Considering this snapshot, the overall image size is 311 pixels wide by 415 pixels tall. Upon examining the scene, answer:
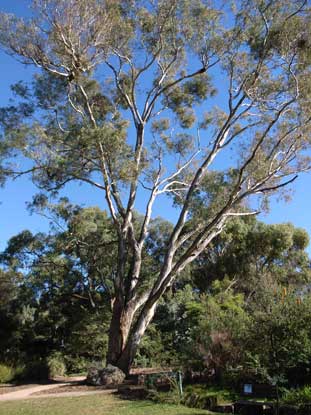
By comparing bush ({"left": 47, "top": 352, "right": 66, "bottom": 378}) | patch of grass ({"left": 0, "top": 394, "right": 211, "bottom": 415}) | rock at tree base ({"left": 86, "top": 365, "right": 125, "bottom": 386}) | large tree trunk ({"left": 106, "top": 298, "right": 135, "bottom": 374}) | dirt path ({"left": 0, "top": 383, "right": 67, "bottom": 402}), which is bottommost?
patch of grass ({"left": 0, "top": 394, "right": 211, "bottom": 415})

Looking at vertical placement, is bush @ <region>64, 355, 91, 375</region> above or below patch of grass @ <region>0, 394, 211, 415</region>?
above

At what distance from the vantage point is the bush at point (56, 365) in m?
17.6

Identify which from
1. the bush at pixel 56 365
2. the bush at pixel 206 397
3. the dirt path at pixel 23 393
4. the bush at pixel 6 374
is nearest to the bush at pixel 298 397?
the bush at pixel 206 397

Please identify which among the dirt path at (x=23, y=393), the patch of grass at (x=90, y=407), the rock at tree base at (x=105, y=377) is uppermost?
the rock at tree base at (x=105, y=377)

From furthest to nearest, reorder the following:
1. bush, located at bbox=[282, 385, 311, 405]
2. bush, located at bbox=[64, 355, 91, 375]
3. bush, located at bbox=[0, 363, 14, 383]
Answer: bush, located at bbox=[64, 355, 91, 375] → bush, located at bbox=[0, 363, 14, 383] → bush, located at bbox=[282, 385, 311, 405]

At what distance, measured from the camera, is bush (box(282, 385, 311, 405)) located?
7647mm

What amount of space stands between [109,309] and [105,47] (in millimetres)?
10716

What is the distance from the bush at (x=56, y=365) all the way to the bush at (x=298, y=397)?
11615 mm

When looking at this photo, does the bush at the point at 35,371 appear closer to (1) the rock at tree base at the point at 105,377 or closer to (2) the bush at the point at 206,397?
(1) the rock at tree base at the point at 105,377

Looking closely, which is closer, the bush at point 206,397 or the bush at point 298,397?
the bush at point 298,397

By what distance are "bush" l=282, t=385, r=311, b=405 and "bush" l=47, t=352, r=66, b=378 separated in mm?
11615

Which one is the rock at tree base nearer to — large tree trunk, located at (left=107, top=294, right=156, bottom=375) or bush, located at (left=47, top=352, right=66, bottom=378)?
large tree trunk, located at (left=107, top=294, right=156, bottom=375)

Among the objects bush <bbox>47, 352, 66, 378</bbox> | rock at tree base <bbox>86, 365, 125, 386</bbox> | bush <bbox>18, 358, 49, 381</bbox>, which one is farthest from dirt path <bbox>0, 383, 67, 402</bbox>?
bush <bbox>47, 352, 66, 378</bbox>

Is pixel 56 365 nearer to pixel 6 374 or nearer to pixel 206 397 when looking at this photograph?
pixel 6 374
